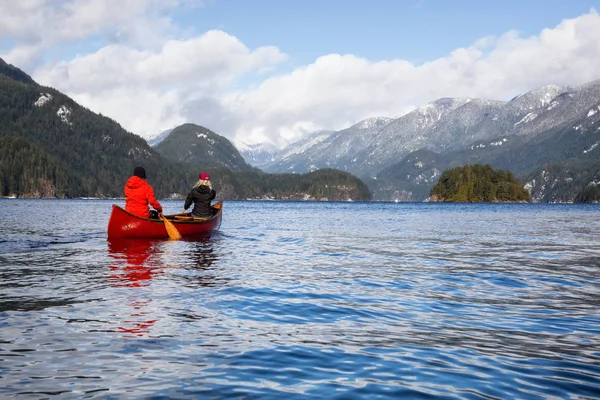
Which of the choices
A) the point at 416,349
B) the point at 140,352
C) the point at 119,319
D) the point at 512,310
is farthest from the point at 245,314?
the point at 512,310

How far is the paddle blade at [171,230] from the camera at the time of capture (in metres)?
30.7

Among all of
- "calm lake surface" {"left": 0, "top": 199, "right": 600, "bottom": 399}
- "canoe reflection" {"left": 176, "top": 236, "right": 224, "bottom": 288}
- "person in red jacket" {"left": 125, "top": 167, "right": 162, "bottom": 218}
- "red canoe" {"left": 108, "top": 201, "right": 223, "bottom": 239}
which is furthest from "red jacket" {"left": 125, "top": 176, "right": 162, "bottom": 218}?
"calm lake surface" {"left": 0, "top": 199, "right": 600, "bottom": 399}

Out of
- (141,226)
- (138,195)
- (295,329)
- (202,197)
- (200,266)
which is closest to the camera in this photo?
(295,329)

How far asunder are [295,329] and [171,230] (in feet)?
70.6

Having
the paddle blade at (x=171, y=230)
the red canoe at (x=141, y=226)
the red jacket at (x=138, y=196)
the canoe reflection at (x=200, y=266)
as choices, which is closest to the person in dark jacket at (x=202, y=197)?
the red canoe at (x=141, y=226)

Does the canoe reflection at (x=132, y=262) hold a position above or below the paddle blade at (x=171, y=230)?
below

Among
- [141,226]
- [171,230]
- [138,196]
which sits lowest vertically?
[171,230]

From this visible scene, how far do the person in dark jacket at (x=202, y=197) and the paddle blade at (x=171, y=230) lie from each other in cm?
235

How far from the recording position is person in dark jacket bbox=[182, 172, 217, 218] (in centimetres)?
3416

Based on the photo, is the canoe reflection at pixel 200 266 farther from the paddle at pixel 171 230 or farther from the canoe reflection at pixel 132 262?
the paddle at pixel 171 230

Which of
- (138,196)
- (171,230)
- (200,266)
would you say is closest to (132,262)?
(200,266)

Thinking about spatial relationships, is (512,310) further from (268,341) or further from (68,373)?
(68,373)

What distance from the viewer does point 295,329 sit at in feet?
36.0

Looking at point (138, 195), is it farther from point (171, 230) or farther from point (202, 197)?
point (202, 197)
